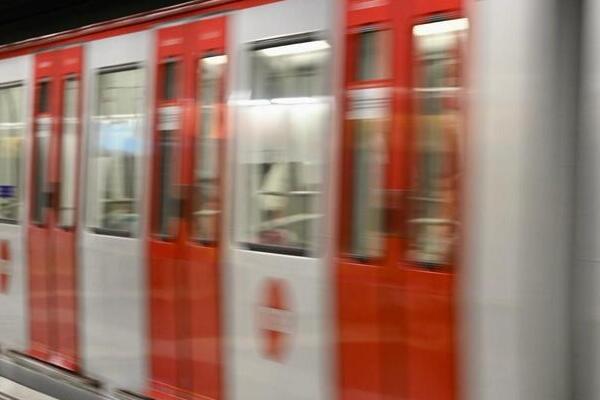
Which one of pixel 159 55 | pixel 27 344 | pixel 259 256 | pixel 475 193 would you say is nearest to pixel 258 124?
pixel 259 256

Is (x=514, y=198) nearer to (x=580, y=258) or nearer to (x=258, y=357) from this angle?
(x=580, y=258)

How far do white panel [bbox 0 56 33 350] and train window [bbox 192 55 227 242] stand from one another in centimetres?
202

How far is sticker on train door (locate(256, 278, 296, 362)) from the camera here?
374cm

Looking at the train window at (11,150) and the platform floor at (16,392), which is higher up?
the train window at (11,150)

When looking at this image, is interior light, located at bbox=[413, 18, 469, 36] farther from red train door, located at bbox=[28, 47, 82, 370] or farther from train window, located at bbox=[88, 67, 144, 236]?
red train door, located at bbox=[28, 47, 82, 370]

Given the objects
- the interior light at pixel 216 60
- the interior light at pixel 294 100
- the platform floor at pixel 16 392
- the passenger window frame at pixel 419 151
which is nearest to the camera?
the passenger window frame at pixel 419 151

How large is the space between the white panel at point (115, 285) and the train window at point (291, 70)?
939 millimetres

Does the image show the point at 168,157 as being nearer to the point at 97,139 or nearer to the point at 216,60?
the point at 216,60

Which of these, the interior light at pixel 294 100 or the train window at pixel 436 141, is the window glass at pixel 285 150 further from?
the train window at pixel 436 141

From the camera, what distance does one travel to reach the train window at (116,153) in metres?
4.75

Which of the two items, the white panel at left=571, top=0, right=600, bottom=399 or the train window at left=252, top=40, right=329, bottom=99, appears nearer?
the white panel at left=571, top=0, right=600, bottom=399

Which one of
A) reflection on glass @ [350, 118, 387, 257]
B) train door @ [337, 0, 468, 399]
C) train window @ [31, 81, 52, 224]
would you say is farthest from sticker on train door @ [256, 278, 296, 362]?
train window @ [31, 81, 52, 224]

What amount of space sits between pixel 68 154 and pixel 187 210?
1431 millimetres

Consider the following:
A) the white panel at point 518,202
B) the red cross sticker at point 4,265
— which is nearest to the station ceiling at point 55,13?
the red cross sticker at point 4,265
